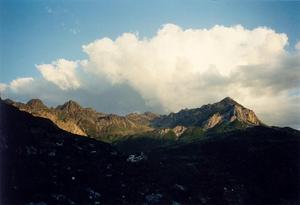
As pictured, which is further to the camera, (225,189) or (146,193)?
(225,189)

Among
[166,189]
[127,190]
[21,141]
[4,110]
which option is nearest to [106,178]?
[127,190]

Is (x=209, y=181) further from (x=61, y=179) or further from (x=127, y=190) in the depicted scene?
(x=61, y=179)

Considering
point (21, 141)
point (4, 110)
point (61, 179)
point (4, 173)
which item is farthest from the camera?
point (4, 110)

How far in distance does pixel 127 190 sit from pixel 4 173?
1745 inches

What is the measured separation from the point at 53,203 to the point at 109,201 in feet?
73.7

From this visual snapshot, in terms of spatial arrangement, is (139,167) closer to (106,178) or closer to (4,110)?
(106,178)

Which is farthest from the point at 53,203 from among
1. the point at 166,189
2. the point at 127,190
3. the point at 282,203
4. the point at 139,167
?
the point at 282,203

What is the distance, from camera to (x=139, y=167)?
189750mm

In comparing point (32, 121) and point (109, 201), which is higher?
point (32, 121)

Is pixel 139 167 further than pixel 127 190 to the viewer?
Yes

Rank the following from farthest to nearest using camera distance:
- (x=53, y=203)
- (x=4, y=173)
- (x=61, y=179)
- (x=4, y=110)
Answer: (x=4, y=110) → (x=61, y=179) → (x=4, y=173) → (x=53, y=203)

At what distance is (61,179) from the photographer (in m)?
150

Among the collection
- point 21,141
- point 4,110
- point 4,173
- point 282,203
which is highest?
point 4,110

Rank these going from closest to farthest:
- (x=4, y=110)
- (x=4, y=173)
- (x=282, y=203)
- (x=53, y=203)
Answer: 1. (x=53, y=203)
2. (x=4, y=173)
3. (x=4, y=110)
4. (x=282, y=203)
